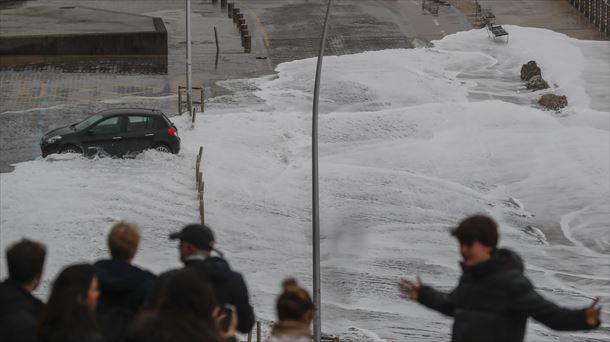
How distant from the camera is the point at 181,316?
6449 mm

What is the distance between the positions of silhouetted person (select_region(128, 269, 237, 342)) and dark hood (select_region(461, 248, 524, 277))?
1.58 m

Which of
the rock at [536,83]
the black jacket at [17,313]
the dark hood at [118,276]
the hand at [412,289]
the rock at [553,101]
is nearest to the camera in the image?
the black jacket at [17,313]

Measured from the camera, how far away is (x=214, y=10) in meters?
54.3

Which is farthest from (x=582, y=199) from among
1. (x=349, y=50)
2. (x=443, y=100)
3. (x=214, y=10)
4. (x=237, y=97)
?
(x=214, y=10)

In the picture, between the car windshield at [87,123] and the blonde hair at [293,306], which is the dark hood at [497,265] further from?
the car windshield at [87,123]

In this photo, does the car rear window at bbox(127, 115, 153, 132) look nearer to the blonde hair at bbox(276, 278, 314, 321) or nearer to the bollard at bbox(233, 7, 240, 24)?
the bollard at bbox(233, 7, 240, 24)

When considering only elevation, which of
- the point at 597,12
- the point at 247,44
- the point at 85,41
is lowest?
the point at 247,44

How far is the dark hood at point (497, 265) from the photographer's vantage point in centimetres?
723

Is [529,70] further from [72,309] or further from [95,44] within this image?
[72,309]

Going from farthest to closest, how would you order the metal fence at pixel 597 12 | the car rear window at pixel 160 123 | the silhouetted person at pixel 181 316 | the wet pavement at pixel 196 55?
the metal fence at pixel 597 12 → the wet pavement at pixel 196 55 → the car rear window at pixel 160 123 → the silhouetted person at pixel 181 316

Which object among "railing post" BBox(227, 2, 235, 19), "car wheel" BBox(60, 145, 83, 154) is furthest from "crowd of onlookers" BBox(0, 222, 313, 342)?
"railing post" BBox(227, 2, 235, 19)

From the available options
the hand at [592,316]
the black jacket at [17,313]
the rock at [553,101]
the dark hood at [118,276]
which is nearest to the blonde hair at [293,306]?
the dark hood at [118,276]

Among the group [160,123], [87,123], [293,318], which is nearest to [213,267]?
[293,318]

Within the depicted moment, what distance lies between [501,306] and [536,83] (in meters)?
36.3
